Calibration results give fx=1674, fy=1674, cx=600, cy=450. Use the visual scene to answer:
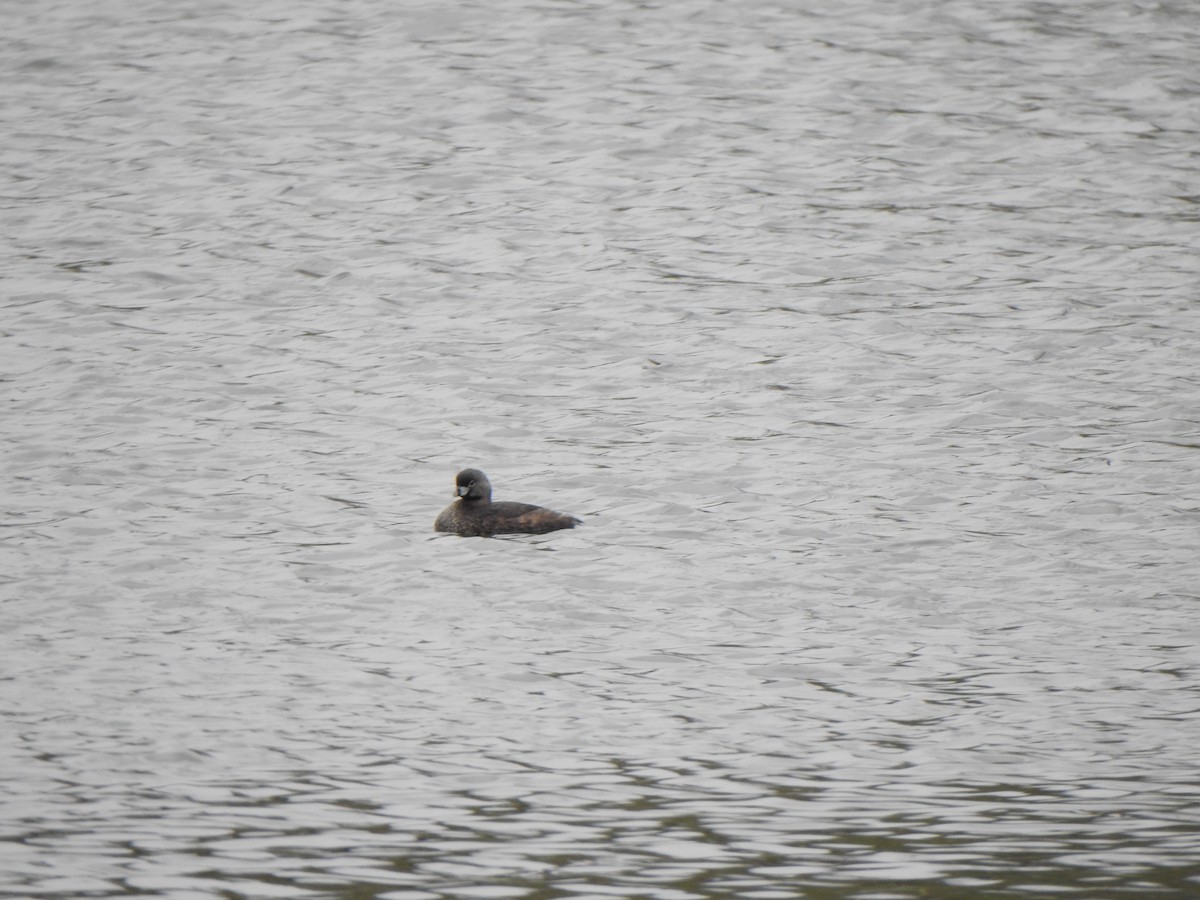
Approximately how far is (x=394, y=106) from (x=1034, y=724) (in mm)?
14109

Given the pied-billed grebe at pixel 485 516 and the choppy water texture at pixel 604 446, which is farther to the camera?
the pied-billed grebe at pixel 485 516

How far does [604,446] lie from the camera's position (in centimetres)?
1283

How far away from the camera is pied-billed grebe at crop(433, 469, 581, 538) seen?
36.4ft

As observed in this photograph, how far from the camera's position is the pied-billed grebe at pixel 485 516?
11.1 metres

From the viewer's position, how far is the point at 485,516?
1111cm

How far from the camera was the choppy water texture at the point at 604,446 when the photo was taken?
702 cm

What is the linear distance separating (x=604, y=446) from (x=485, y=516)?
6.40 ft

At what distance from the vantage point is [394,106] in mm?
20156

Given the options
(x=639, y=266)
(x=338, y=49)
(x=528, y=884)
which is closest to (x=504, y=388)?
(x=639, y=266)

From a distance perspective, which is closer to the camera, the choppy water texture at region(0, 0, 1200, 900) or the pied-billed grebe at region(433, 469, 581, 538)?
the choppy water texture at region(0, 0, 1200, 900)

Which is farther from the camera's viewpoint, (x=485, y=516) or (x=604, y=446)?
(x=604, y=446)

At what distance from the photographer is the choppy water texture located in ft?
23.0

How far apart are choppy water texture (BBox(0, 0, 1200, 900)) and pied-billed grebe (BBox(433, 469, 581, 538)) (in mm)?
118

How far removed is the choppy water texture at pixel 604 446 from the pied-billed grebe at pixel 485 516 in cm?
12
